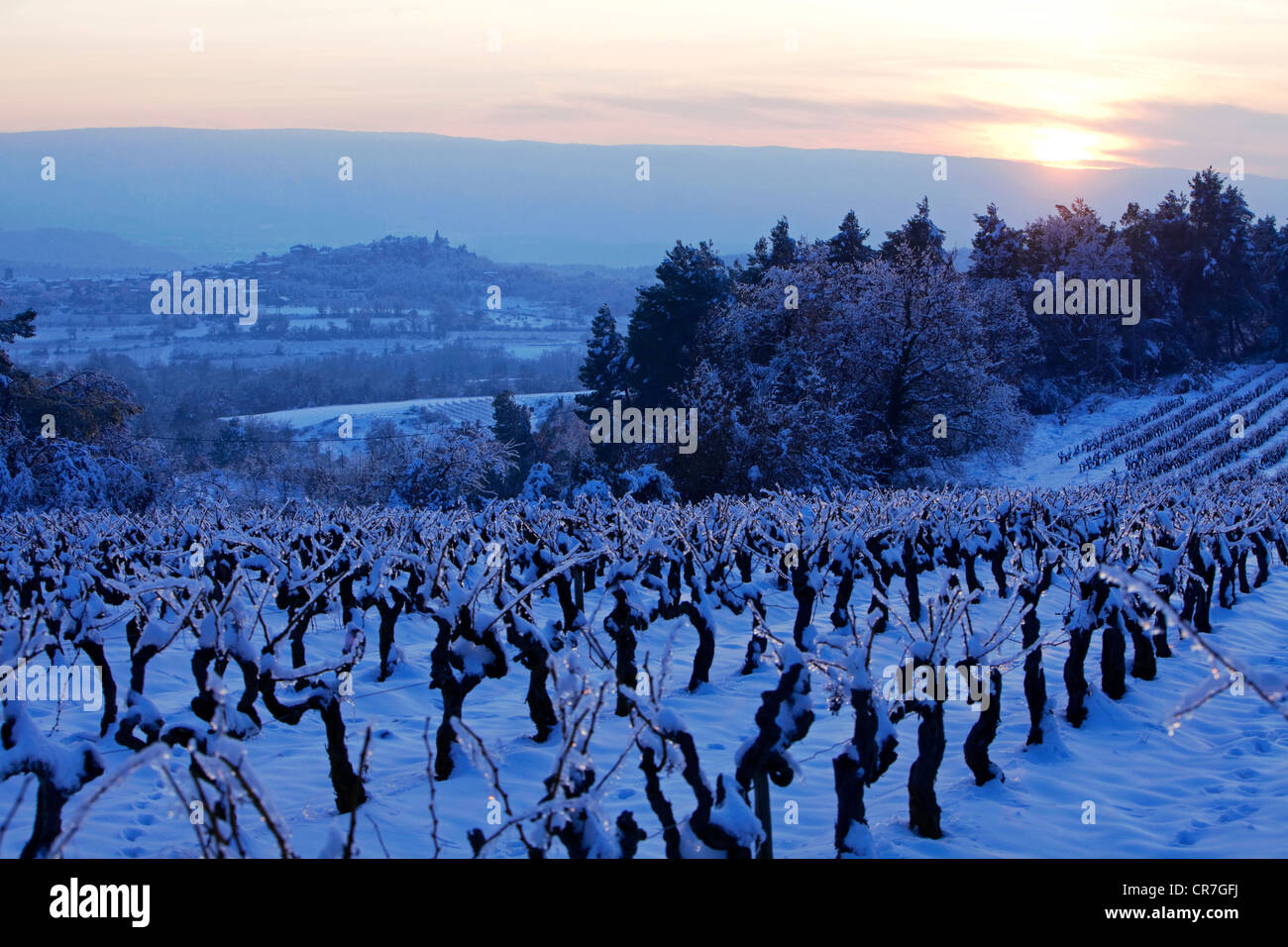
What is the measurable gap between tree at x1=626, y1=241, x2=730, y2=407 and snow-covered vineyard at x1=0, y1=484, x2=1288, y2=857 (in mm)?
29669

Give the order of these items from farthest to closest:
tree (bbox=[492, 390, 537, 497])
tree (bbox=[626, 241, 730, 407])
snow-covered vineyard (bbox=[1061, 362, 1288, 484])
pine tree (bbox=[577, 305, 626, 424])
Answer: tree (bbox=[492, 390, 537, 497]) → pine tree (bbox=[577, 305, 626, 424]) → tree (bbox=[626, 241, 730, 407]) → snow-covered vineyard (bbox=[1061, 362, 1288, 484])

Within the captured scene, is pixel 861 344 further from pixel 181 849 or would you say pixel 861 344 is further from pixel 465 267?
pixel 465 267

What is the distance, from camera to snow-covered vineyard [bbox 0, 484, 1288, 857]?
4.41 m

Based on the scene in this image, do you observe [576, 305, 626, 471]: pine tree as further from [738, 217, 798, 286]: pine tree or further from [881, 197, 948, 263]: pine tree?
[881, 197, 948, 263]: pine tree

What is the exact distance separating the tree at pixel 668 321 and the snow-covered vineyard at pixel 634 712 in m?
29.7

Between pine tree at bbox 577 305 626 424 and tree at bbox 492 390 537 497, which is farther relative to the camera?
tree at bbox 492 390 537 497

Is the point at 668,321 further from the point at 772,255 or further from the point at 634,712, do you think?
the point at 634,712

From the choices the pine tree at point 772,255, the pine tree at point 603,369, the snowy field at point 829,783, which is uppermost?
the pine tree at point 772,255

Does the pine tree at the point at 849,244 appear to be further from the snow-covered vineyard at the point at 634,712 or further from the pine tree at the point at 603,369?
the snow-covered vineyard at the point at 634,712

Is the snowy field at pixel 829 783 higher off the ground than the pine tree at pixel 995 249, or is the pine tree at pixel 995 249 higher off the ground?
the pine tree at pixel 995 249

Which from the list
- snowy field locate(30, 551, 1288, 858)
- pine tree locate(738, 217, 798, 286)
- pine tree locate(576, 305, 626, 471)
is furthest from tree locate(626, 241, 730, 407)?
snowy field locate(30, 551, 1288, 858)

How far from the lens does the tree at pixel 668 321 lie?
44.1 metres

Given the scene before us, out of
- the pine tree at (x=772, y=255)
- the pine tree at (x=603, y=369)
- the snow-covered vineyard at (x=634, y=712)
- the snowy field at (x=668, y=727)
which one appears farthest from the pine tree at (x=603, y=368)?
the snow-covered vineyard at (x=634, y=712)
